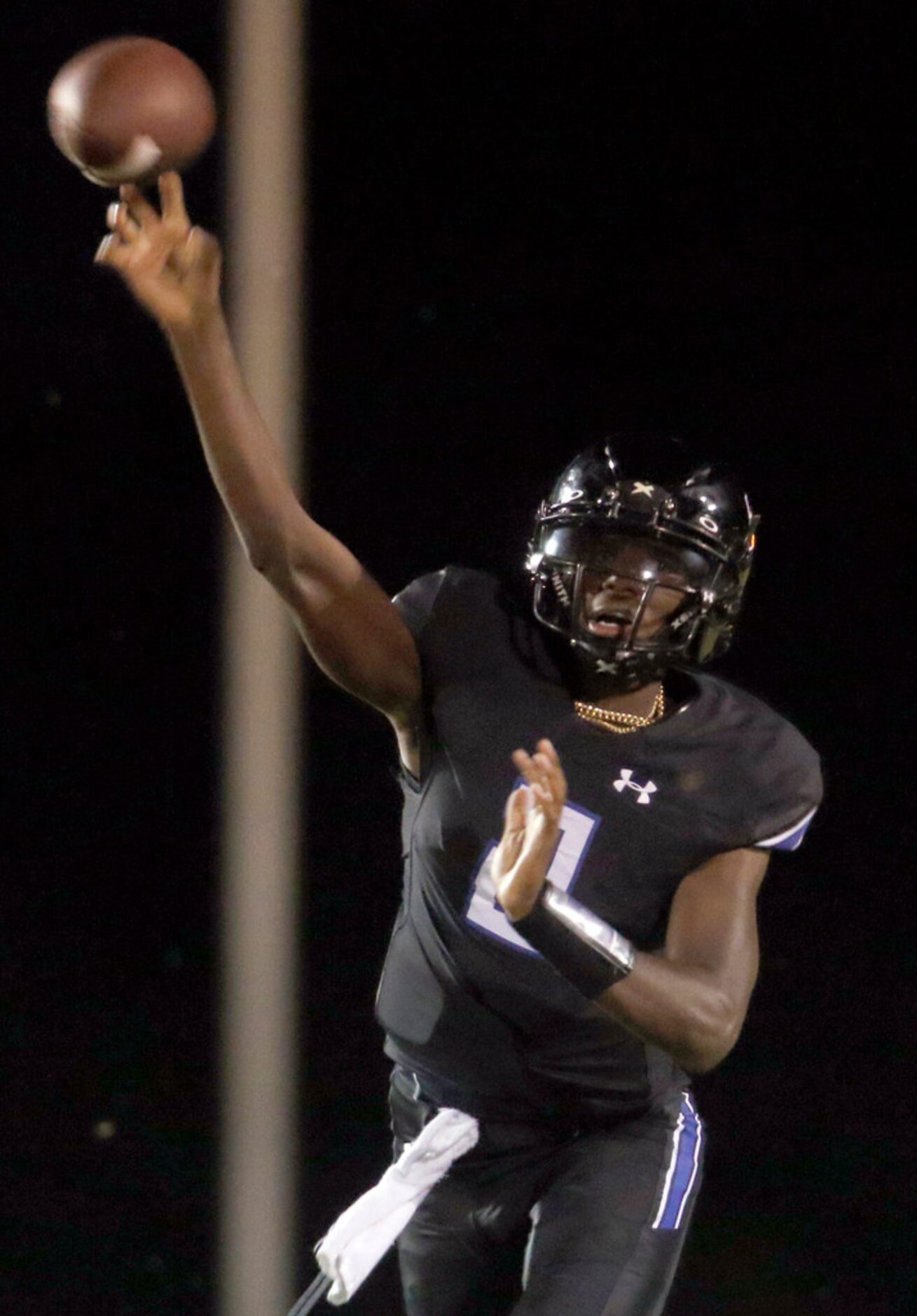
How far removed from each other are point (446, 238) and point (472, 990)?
152 cm

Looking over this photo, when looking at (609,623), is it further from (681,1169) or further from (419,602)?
(681,1169)

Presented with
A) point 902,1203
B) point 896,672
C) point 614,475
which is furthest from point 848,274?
point 902,1203

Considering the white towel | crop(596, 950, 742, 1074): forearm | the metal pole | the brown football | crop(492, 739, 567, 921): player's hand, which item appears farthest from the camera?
the metal pole

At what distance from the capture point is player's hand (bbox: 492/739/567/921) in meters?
1.92

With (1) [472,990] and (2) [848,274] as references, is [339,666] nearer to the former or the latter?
(1) [472,990]

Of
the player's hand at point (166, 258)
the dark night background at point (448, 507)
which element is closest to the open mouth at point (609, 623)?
the player's hand at point (166, 258)

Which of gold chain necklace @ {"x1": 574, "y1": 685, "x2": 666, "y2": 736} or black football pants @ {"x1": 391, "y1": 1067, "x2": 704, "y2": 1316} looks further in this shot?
gold chain necklace @ {"x1": 574, "y1": 685, "x2": 666, "y2": 736}

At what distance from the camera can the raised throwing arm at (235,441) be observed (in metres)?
2.04

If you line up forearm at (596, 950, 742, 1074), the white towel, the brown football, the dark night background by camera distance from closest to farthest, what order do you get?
forearm at (596, 950, 742, 1074), the brown football, the white towel, the dark night background

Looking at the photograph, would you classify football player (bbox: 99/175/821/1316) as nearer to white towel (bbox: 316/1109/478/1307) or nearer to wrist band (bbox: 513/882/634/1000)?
white towel (bbox: 316/1109/478/1307)

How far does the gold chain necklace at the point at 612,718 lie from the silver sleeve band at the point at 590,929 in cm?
35

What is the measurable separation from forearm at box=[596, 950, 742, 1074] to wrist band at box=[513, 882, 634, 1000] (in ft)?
0.08

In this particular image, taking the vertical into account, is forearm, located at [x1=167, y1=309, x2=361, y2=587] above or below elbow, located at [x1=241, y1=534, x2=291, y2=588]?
above

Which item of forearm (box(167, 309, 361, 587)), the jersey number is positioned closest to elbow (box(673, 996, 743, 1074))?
the jersey number
